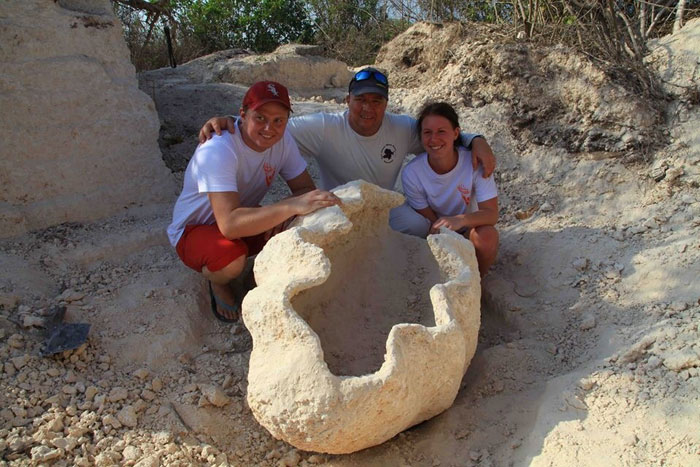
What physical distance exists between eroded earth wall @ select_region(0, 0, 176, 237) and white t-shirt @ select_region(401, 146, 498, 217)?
1.60 m

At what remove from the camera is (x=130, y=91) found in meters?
3.85

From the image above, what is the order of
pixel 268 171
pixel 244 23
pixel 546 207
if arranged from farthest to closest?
1. pixel 244 23
2. pixel 546 207
3. pixel 268 171

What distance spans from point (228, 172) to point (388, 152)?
114cm

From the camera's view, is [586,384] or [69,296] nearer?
[586,384]

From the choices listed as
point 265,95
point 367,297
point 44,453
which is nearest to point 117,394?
point 44,453

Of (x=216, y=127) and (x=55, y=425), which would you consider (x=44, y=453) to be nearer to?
(x=55, y=425)

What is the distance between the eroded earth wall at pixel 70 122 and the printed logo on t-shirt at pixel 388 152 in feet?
4.64

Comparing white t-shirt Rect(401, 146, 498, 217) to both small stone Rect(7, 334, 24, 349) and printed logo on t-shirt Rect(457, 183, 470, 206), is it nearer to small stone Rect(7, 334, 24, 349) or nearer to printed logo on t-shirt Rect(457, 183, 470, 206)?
printed logo on t-shirt Rect(457, 183, 470, 206)

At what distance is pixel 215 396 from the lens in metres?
2.54

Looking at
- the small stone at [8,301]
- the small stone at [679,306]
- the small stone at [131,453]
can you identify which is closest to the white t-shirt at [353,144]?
the small stone at [679,306]

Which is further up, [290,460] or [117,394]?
[117,394]

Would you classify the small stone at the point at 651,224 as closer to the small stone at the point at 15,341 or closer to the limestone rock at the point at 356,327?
the limestone rock at the point at 356,327

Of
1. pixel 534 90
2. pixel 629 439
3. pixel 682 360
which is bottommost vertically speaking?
pixel 629 439

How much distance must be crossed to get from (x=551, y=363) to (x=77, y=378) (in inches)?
82.3
